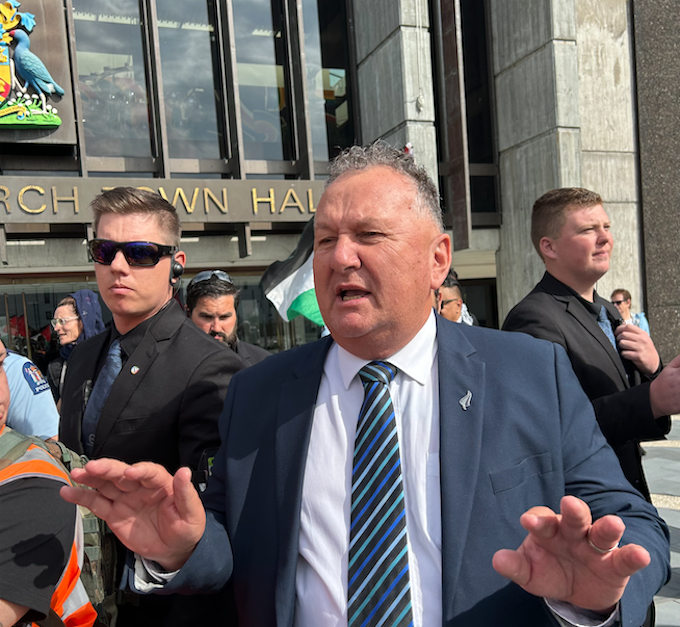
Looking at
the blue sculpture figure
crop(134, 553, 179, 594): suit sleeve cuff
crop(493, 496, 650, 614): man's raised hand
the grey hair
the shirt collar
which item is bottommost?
crop(134, 553, 179, 594): suit sleeve cuff

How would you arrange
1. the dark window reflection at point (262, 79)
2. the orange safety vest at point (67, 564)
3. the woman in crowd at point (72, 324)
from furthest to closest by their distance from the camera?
the dark window reflection at point (262, 79) < the woman in crowd at point (72, 324) < the orange safety vest at point (67, 564)

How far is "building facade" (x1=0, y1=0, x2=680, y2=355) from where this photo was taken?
10555 mm

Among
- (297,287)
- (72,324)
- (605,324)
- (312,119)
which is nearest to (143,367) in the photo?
(605,324)

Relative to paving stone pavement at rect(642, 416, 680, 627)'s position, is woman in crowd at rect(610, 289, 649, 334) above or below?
above

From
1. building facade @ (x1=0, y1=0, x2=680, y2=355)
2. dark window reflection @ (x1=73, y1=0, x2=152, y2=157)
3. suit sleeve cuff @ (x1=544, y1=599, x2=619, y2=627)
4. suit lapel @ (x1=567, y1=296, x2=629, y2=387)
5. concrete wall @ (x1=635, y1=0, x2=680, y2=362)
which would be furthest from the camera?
concrete wall @ (x1=635, y1=0, x2=680, y2=362)

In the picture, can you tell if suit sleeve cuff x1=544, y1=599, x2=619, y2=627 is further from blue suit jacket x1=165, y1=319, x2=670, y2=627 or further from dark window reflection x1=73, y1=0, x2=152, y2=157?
dark window reflection x1=73, y1=0, x2=152, y2=157

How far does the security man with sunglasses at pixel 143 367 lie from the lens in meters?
2.34

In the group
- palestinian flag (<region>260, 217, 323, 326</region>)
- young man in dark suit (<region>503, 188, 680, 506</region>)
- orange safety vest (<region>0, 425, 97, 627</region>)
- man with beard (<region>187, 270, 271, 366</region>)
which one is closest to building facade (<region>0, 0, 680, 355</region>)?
palestinian flag (<region>260, 217, 323, 326</region>)

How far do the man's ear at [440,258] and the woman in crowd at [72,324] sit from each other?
5627mm

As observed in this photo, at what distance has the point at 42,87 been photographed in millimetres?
9906

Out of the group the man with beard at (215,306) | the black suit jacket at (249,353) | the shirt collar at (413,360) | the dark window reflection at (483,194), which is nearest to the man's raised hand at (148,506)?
the shirt collar at (413,360)

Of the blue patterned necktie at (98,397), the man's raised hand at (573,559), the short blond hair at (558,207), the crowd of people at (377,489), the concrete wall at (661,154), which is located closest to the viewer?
the man's raised hand at (573,559)

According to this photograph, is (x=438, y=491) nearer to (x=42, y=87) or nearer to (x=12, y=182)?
(x=12, y=182)

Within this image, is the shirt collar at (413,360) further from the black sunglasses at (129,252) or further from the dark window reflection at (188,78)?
the dark window reflection at (188,78)
